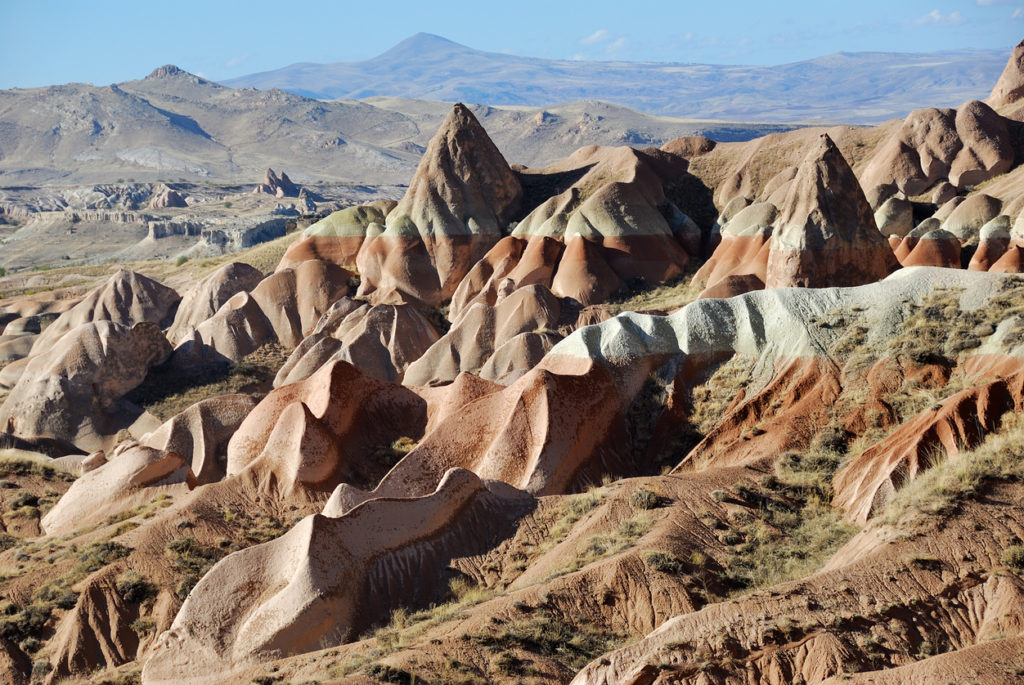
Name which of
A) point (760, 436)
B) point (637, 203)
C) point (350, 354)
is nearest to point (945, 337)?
point (760, 436)

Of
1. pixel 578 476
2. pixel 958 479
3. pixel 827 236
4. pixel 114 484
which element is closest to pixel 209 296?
pixel 114 484

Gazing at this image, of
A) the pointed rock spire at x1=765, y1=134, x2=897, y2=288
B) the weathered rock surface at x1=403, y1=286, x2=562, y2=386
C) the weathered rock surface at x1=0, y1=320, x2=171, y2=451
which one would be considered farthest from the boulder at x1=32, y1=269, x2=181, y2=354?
the pointed rock spire at x1=765, y1=134, x2=897, y2=288

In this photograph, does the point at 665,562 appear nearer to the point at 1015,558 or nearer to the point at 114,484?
the point at 1015,558

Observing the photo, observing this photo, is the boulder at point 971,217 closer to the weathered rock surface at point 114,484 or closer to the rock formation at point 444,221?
the rock formation at point 444,221

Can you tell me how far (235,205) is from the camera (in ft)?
468

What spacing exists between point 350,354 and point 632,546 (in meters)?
26.7

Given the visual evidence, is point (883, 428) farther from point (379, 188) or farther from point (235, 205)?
point (379, 188)

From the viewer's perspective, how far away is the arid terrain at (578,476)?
568 inches

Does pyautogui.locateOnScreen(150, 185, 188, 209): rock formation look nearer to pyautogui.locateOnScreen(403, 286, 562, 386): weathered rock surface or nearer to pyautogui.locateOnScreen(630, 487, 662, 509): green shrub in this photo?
pyautogui.locateOnScreen(403, 286, 562, 386): weathered rock surface

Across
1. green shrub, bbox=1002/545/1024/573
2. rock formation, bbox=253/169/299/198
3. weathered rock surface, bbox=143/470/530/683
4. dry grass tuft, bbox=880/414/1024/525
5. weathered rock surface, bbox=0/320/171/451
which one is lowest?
rock formation, bbox=253/169/299/198

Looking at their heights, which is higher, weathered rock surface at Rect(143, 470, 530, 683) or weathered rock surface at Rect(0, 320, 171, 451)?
weathered rock surface at Rect(143, 470, 530, 683)

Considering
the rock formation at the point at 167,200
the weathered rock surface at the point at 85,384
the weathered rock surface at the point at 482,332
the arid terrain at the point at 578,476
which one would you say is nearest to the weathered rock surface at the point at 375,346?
A: the arid terrain at the point at 578,476

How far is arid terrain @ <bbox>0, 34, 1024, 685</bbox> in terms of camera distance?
14430 millimetres

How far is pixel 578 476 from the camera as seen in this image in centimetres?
Result: 2411
